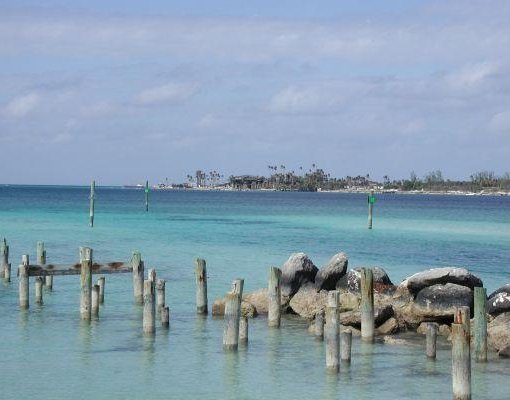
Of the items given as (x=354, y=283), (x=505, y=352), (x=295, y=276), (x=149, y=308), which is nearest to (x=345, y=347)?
(x=505, y=352)

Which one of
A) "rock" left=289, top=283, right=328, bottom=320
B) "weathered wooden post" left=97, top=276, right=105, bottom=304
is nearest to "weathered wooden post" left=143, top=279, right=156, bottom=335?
"weathered wooden post" left=97, top=276, right=105, bottom=304

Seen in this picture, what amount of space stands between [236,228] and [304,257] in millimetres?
42937

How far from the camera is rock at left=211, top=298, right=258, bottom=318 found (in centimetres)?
2500

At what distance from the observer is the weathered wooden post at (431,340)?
19788 millimetres

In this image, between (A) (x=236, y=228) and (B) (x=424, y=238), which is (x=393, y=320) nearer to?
(B) (x=424, y=238)

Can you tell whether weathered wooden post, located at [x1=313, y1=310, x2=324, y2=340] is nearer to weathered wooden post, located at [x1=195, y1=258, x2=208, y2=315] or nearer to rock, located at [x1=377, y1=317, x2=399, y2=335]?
rock, located at [x1=377, y1=317, x2=399, y2=335]

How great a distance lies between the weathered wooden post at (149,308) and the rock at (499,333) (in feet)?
25.3

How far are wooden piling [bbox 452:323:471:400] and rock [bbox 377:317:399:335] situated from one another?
6.92 metres

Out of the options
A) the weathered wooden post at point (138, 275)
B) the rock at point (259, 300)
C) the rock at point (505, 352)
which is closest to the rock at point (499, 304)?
the rock at point (505, 352)

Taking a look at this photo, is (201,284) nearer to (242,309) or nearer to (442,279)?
(242,309)

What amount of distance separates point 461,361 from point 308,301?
10056 millimetres

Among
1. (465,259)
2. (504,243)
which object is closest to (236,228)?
(504,243)

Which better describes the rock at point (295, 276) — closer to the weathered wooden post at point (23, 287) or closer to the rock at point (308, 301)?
the rock at point (308, 301)

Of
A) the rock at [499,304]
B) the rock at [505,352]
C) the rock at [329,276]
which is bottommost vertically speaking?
the rock at [505,352]
